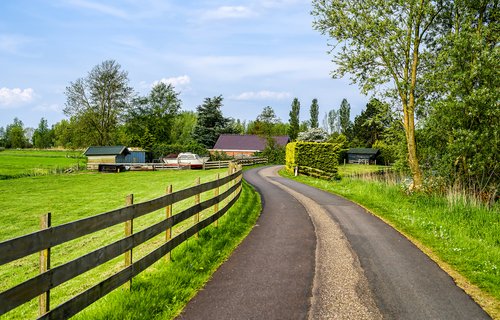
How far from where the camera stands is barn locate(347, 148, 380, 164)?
275 feet

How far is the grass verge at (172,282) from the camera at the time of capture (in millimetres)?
5020

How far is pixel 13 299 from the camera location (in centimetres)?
355

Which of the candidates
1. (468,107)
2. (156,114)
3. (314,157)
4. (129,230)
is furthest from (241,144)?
(129,230)

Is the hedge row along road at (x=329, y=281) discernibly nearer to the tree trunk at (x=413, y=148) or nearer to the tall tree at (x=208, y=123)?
the tree trunk at (x=413, y=148)

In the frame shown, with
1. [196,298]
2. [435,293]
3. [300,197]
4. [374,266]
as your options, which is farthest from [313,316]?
[300,197]

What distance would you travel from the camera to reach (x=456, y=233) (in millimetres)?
10508

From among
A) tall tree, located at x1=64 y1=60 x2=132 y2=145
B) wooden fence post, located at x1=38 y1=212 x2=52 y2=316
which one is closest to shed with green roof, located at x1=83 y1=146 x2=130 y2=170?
tall tree, located at x1=64 y1=60 x2=132 y2=145

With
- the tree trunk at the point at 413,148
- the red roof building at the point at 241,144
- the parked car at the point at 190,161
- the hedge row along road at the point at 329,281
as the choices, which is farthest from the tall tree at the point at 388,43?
the red roof building at the point at 241,144

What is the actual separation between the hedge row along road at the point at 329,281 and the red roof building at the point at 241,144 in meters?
66.2

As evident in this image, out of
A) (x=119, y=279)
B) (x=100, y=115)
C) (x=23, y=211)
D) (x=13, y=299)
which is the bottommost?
(x=23, y=211)

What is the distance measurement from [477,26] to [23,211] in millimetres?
26723

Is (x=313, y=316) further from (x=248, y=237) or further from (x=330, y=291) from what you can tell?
(x=248, y=237)

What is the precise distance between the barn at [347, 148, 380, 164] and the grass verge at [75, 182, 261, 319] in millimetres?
78679

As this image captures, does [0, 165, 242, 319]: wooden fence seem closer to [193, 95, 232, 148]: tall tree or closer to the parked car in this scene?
the parked car
